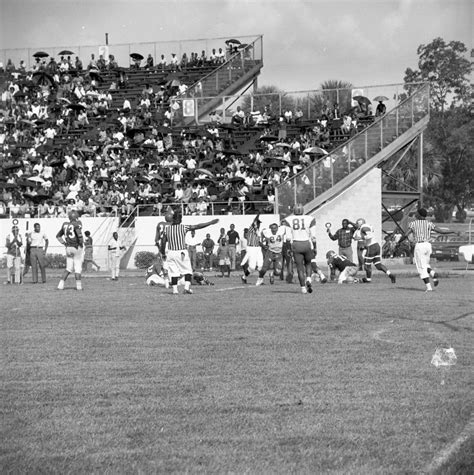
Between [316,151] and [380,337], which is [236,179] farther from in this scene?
[380,337]

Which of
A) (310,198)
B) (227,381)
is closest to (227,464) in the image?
(227,381)

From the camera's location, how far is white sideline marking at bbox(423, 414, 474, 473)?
6388mm

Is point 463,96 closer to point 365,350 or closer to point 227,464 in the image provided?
point 365,350

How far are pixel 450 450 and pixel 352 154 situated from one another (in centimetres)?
3266

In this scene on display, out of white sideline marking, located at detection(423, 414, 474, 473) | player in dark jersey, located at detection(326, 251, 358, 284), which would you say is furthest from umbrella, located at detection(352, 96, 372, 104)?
Result: white sideline marking, located at detection(423, 414, 474, 473)

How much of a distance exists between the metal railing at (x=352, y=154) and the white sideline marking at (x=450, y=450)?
30.1 meters

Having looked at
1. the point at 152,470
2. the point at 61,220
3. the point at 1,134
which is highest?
the point at 1,134

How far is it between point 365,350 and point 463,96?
122 ft

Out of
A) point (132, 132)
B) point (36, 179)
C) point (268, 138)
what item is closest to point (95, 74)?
point (132, 132)

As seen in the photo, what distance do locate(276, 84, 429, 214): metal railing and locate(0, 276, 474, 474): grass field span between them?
69.5ft

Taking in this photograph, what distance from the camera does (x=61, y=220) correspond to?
4112cm

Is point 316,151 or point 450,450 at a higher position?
point 316,151

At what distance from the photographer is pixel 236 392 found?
8.91m

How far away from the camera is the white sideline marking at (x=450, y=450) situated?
6.39 m
